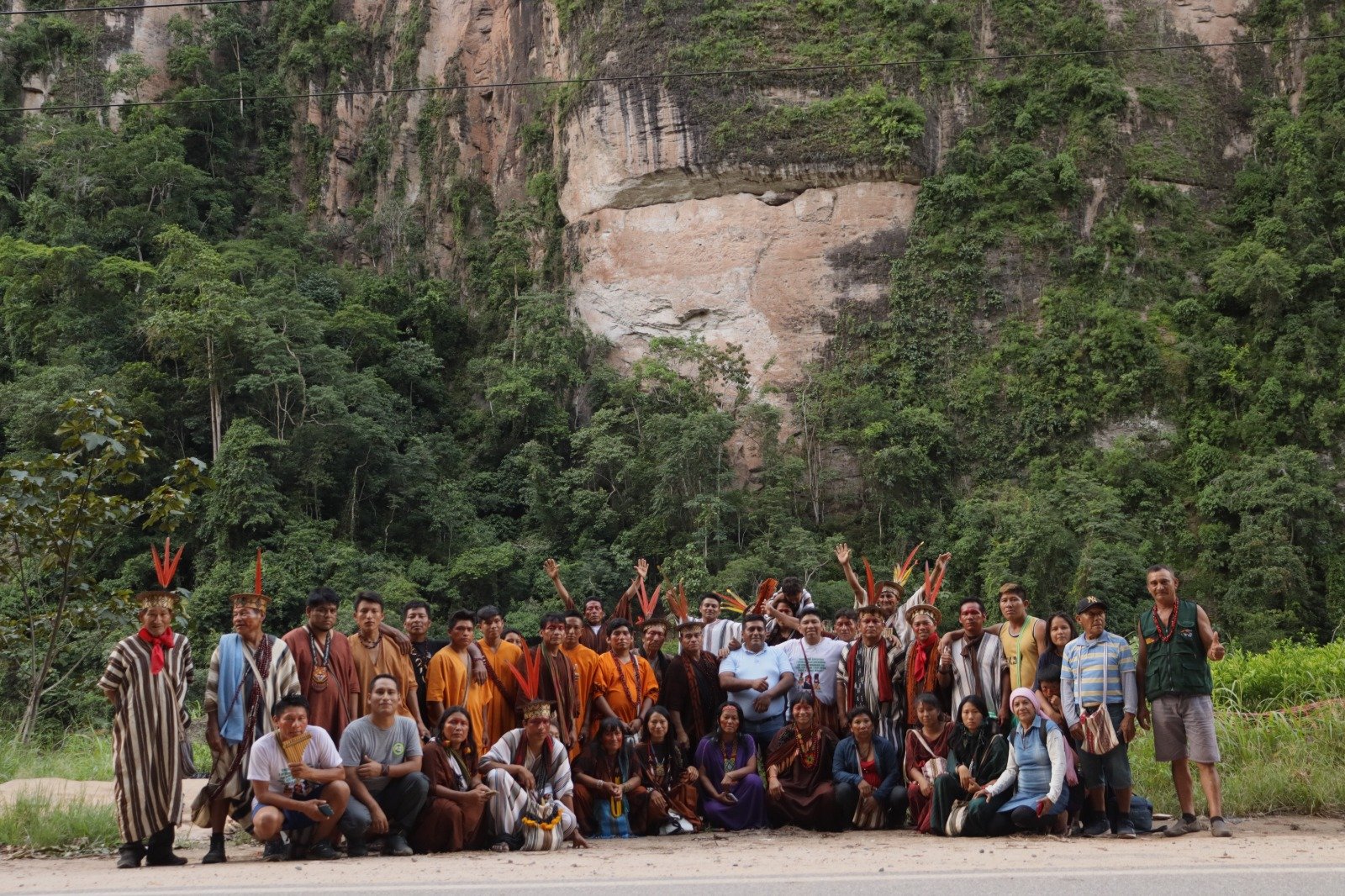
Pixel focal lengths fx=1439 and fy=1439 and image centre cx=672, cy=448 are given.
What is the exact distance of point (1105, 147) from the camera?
89.8ft

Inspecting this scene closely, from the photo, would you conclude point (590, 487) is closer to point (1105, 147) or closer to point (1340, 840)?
point (1105, 147)

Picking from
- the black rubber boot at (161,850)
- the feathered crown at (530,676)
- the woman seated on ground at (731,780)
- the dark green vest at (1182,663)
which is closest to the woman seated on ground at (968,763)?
the dark green vest at (1182,663)

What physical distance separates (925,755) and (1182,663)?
55.4 inches

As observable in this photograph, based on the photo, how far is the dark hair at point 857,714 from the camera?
25.6 ft

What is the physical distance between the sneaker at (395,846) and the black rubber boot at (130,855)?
3.54ft

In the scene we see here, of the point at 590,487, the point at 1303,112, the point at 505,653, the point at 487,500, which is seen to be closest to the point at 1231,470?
the point at 1303,112

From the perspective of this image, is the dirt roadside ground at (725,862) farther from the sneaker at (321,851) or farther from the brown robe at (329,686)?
the brown robe at (329,686)

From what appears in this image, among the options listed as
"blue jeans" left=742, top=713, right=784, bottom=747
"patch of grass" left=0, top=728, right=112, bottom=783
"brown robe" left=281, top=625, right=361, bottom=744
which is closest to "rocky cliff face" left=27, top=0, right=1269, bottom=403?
"patch of grass" left=0, top=728, right=112, bottom=783

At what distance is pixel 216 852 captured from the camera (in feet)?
21.4

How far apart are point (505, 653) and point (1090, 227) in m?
22.0

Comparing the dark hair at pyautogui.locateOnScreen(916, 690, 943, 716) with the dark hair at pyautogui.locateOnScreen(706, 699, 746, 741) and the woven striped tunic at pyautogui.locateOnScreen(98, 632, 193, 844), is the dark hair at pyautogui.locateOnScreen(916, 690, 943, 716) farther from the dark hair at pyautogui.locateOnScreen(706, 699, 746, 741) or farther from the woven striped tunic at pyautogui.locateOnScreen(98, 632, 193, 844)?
the woven striped tunic at pyautogui.locateOnScreen(98, 632, 193, 844)

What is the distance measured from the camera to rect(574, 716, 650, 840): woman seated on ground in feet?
25.0

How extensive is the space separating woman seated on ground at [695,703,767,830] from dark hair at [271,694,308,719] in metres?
2.42

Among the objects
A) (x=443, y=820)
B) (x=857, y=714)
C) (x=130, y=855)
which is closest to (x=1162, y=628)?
(x=857, y=714)
